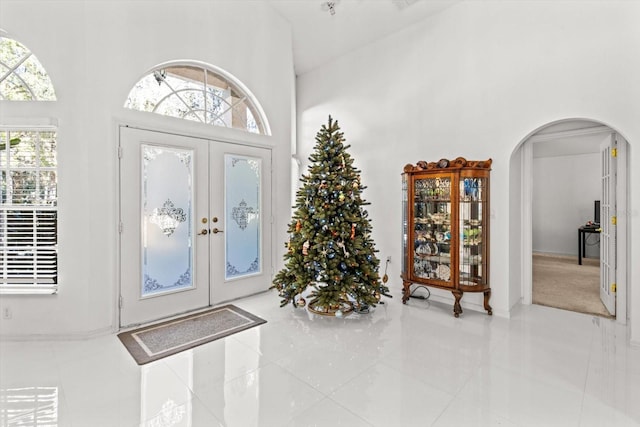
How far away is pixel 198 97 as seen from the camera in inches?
147

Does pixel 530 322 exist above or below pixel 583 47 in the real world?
below

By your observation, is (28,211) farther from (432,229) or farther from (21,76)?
(432,229)

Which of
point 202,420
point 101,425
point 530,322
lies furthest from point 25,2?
point 530,322

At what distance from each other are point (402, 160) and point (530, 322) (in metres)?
2.44

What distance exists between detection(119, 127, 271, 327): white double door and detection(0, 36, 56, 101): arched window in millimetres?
769

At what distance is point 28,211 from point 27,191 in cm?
19

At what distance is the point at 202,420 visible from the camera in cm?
186

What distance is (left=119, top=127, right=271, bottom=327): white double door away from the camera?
10.5 ft

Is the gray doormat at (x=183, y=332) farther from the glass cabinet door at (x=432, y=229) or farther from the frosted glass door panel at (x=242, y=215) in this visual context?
the glass cabinet door at (x=432, y=229)

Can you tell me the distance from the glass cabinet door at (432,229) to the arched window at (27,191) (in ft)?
12.7

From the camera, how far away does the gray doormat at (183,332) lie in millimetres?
2711

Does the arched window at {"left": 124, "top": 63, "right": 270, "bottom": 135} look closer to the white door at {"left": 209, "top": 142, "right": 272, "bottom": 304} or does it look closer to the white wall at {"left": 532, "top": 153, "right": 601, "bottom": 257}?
the white door at {"left": 209, "top": 142, "right": 272, "bottom": 304}

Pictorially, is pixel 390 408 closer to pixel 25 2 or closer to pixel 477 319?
pixel 477 319

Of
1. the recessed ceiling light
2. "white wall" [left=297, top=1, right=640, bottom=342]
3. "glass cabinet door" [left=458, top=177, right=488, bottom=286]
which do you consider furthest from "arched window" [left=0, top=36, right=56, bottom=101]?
"glass cabinet door" [left=458, top=177, right=488, bottom=286]
